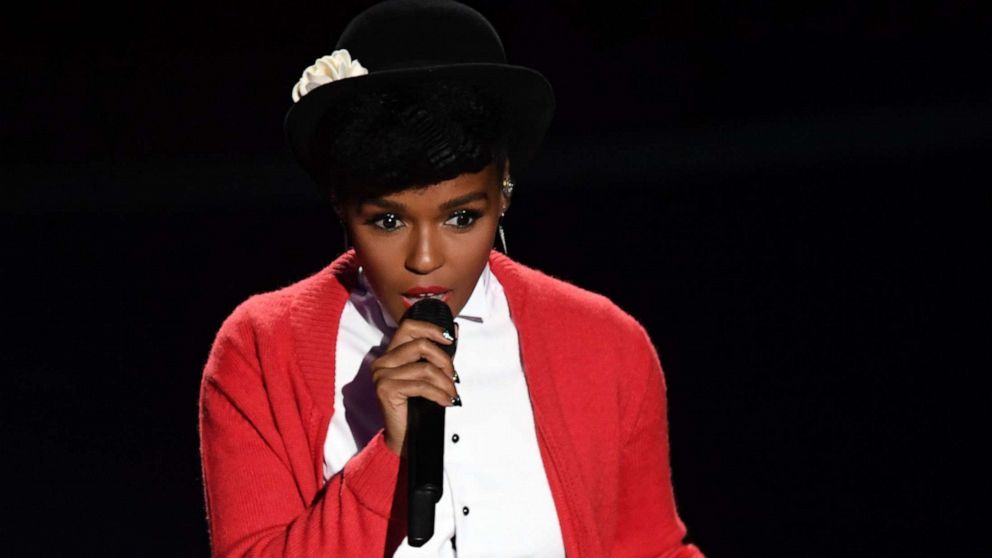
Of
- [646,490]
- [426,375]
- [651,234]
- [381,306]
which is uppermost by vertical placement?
[651,234]

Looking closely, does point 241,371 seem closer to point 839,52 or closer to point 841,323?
point 841,323

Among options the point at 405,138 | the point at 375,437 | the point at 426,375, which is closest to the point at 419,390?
the point at 426,375

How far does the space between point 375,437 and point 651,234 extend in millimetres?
1634

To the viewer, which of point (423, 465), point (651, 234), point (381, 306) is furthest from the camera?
point (651, 234)

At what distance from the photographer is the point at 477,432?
1469 mm

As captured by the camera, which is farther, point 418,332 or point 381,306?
point 381,306

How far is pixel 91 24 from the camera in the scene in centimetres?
318

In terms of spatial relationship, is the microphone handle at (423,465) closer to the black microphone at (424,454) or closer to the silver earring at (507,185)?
the black microphone at (424,454)

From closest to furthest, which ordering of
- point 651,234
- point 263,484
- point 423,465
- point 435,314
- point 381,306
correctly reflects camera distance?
point 423,465 → point 435,314 → point 263,484 → point 381,306 → point 651,234

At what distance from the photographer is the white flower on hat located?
130 cm

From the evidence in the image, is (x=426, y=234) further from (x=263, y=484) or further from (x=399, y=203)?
(x=263, y=484)

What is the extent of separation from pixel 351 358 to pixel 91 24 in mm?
1982

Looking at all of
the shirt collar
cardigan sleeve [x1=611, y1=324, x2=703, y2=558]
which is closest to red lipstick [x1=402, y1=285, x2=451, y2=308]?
the shirt collar

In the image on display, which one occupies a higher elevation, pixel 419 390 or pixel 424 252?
pixel 424 252
